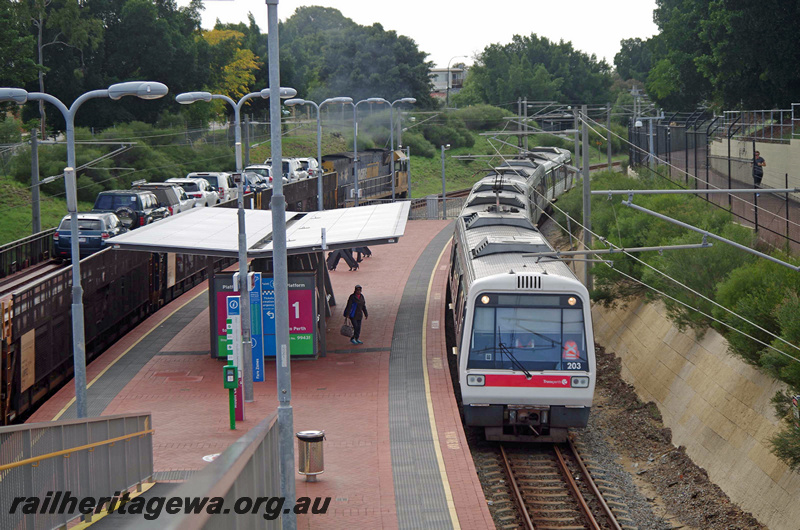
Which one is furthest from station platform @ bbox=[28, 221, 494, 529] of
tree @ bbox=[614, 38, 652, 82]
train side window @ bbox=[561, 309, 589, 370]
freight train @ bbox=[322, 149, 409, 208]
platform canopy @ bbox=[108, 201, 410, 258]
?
tree @ bbox=[614, 38, 652, 82]

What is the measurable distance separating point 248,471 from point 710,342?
14.2 m

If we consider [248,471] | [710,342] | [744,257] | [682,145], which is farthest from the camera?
[682,145]

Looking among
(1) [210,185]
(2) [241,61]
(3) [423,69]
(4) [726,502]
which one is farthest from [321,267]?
(3) [423,69]

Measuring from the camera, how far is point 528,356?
15.2 m

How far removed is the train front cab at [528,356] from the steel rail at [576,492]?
746 millimetres

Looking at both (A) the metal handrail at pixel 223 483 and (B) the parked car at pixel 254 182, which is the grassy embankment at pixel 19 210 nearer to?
(B) the parked car at pixel 254 182

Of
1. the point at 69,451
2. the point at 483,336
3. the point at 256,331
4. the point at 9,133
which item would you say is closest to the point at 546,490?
the point at 483,336

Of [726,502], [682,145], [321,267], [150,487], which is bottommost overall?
[726,502]

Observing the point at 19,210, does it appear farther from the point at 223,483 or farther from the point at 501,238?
the point at 223,483

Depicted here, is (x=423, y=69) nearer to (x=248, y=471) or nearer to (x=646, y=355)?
(x=646, y=355)

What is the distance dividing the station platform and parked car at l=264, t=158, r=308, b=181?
77.8 ft

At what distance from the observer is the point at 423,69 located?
298 feet

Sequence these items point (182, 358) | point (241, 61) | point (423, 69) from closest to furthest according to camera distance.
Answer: point (182, 358) < point (241, 61) < point (423, 69)
